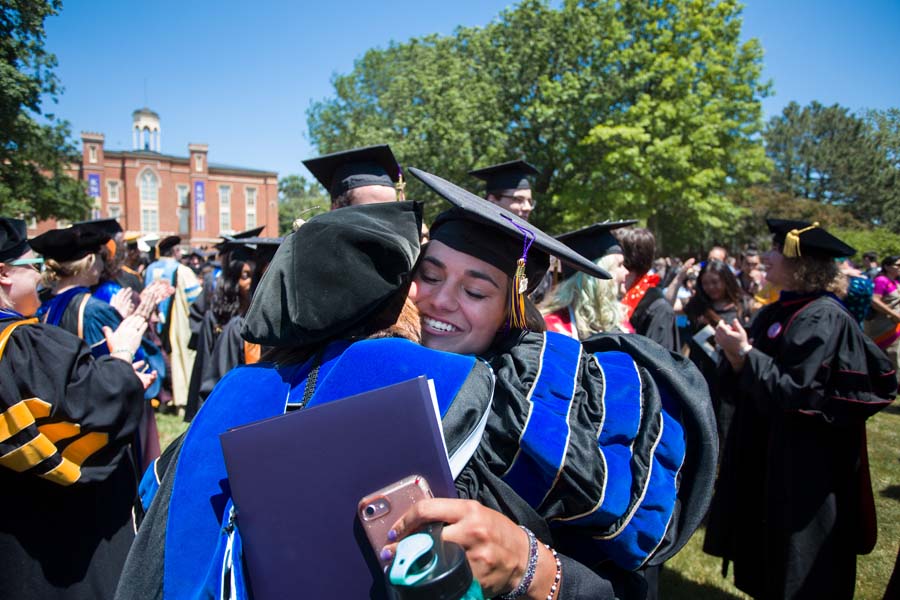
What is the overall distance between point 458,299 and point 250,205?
62.6 m

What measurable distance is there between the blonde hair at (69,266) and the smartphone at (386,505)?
4114 millimetres

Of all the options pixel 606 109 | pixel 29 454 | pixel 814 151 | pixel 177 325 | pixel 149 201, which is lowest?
pixel 177 325

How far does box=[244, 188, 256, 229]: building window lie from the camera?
5869cm

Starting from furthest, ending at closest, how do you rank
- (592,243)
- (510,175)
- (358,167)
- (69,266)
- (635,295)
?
(510,175), (635,295), (69,266), (358,167), (592,243)

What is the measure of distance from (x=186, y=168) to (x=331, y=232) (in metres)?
62.4

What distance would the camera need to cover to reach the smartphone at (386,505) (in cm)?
97

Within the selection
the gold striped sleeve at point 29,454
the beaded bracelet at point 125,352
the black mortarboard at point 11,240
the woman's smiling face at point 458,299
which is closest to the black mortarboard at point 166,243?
the black mortarboard at point 11,240

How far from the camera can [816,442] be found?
126 inches

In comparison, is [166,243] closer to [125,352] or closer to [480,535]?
[125,352]

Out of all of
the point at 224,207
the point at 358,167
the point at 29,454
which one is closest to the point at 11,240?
the point at 29,454

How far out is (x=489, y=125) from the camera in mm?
19984

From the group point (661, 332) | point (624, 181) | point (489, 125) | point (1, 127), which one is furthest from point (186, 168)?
point (661, 332)

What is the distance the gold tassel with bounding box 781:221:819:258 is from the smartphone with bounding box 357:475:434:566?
3.33 meters

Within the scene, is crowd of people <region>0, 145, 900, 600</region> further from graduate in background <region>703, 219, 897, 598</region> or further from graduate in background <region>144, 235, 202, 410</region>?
graduate in background <region>144, 235, 202, 410</region>
